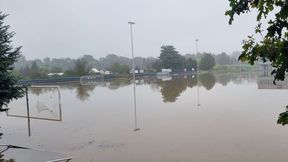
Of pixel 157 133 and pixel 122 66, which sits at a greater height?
pixel 122 66

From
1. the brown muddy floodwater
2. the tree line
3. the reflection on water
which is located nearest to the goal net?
the brown muddy floodwater

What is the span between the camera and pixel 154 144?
827 cm

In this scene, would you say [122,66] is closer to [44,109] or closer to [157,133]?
[44,109]

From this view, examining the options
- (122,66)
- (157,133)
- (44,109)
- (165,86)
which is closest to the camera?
(157,133)

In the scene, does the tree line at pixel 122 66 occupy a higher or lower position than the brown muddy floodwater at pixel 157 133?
higher

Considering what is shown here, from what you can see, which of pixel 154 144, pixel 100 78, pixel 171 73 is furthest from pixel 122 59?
pixel 154 144

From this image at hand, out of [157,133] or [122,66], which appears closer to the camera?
[157,133]

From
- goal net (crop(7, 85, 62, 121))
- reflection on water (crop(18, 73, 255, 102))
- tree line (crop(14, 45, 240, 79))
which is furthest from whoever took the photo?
tree line (crop(14, 45, 240, 79))

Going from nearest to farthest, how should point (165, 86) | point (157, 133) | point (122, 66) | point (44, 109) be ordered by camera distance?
point (157, 133), point (44, 109), point (165, 86), point (122, 66)

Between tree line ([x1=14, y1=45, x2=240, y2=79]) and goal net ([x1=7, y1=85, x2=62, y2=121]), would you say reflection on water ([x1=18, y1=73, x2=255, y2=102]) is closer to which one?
goal net ([x1=7, y1=85, x2=62, y2=121])

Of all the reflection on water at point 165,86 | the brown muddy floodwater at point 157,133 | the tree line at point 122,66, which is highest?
the tree line at point 122,66

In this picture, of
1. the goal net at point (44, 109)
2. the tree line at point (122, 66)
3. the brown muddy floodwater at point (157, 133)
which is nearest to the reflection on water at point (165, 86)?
the goal net at point (44, 109)

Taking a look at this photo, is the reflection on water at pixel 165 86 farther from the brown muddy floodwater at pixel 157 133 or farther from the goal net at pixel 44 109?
the brown muddy floodwater at pixel 157 133

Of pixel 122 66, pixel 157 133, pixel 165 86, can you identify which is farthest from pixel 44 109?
pixel 122 66
